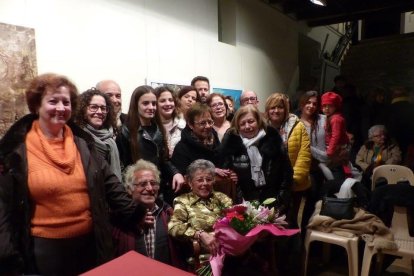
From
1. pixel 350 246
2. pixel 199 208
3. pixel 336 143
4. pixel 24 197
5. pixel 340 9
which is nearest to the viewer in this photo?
pixel 24 197

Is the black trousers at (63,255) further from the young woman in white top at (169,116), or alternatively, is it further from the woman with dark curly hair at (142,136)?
the young woman in white top at (169,116)

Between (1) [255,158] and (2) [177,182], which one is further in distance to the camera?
(1) [255,158]

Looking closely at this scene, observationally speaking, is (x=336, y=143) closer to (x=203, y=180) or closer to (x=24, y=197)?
(x=203, y=180)

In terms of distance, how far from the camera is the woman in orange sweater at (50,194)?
1393 mm

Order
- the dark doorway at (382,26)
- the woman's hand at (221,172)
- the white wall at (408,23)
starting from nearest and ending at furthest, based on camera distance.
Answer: the woman's hand at (221,172) → the white wall at (408,23) → the dark doorway at (382,26)

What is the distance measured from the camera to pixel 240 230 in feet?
6.64

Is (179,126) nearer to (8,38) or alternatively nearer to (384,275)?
(8,38)

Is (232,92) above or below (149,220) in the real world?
above

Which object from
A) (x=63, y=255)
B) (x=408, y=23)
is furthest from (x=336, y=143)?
(x=408, y=23)

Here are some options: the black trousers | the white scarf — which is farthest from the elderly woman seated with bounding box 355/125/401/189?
the black trousers

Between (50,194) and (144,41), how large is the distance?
2.41 m

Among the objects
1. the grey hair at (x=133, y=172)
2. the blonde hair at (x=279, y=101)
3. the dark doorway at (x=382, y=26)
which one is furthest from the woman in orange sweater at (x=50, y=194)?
the dark doorway at (x=382, y=26)

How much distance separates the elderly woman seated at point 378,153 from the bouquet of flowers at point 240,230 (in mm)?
2354

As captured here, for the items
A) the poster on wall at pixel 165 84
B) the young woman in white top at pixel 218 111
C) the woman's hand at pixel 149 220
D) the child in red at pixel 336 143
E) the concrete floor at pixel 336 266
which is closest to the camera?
the woman's hand at pixel 149 220
